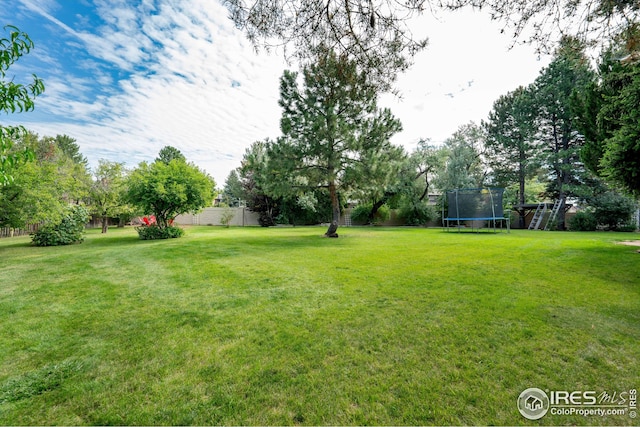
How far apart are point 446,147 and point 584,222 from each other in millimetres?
8265

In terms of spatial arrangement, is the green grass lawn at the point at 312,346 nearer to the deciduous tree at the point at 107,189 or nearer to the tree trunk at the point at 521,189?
the deciduous tree at the point at 107,189

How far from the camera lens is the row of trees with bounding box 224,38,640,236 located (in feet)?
13.6

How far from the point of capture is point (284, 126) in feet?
30.2

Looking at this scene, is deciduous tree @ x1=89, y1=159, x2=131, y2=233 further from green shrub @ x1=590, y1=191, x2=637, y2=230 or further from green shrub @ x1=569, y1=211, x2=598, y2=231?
green shrub @ x1=590, y1=191, x2=637, y2=230

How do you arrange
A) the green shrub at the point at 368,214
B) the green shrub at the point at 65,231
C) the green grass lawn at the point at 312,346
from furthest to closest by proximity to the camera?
the green shrub at the point at 368,214 → the green shrub at the point at 65,231 → the green grass lawn at the point at 312,346

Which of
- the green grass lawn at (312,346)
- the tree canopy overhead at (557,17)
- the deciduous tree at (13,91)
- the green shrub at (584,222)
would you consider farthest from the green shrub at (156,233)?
→ the green shrub at (584,222)

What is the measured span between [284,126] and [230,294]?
23.6 ft

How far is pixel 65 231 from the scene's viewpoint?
8719mm

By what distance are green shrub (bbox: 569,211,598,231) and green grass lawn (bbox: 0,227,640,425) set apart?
12924mm

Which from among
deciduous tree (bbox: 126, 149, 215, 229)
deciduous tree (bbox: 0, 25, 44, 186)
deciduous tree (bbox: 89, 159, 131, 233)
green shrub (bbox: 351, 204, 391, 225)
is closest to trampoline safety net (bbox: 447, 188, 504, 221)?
→ green shrub (bbox: 351, 204, 391, 225)

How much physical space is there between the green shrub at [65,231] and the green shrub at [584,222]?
21985mm

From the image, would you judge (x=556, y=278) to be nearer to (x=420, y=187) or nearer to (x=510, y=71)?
(x=510, y=71)

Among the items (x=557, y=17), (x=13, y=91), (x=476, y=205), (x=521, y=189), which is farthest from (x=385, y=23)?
(x=521, y=189)

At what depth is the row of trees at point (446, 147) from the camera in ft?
13.6
